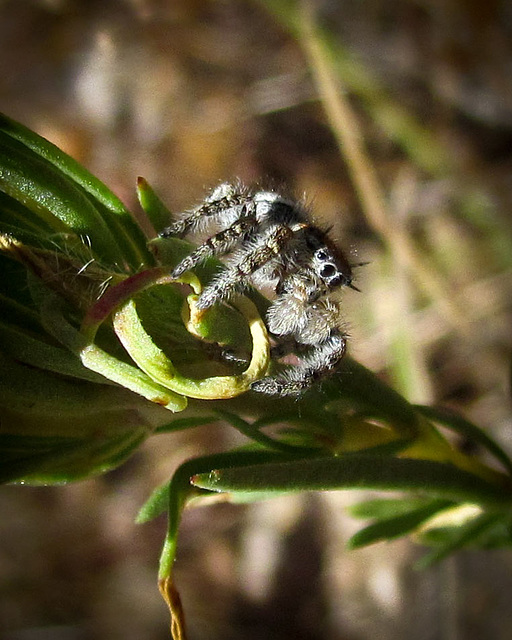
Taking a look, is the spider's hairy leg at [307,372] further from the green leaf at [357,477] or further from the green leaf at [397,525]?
the green leaf at [397,525]

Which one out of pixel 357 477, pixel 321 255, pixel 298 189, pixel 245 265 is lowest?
pixel 357 477

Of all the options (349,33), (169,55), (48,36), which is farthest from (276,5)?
(48,36)

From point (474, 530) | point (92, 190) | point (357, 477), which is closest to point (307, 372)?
point (357, 477)

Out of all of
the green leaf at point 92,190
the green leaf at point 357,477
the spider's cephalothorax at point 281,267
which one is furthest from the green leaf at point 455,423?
the green leaf at point 92,190

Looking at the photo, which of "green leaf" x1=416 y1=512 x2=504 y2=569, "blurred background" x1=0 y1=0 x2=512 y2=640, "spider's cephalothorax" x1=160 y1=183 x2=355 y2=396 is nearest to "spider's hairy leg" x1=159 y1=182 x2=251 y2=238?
"spider's cephalothorax" x1=160 y1=183 x2=355 y2=396

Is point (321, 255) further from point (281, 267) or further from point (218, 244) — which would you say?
point (218, 244)

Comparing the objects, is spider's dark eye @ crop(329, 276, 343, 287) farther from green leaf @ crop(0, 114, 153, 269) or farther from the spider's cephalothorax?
green leaf @ crop(0, 114, 153, 269)

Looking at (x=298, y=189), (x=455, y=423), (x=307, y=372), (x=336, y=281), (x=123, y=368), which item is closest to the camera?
(x=123, y=368)

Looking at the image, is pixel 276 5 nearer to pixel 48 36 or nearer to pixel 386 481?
pixel 48 36
